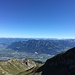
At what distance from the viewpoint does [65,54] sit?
194m

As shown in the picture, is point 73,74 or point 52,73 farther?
point 52,73

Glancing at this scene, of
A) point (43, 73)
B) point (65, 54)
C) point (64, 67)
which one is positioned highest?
point (65, 54)

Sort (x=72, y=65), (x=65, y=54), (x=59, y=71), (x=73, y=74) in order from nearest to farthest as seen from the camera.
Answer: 1. (x=73, y=74)
2. (x=72, y=65)
3. (x=59, y=71)
4. (x=65, y=54)

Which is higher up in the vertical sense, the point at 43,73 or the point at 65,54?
the point at 65,54

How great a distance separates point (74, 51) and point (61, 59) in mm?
22637

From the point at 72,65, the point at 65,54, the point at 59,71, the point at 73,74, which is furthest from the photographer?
the point at 65,54

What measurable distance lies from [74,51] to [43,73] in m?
51.1

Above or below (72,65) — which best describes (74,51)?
above

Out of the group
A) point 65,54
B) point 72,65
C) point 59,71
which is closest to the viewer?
point 72,65

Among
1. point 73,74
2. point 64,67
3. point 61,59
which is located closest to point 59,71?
point 64,67

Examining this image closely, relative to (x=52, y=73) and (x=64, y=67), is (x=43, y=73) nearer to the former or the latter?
(x=52, y=73)

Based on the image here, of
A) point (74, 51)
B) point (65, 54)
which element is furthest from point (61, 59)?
point (74, 51)

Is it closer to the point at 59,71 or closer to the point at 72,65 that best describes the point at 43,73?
the point at 59,71

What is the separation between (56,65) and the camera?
19775cm
